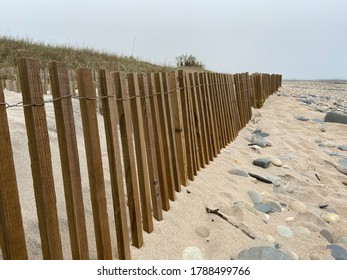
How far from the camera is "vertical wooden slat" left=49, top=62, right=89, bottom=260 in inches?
63.6

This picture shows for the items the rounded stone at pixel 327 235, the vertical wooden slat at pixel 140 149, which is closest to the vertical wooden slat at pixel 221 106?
the rounded stone at pixel 327 235

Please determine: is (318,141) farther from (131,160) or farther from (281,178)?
(131,160)

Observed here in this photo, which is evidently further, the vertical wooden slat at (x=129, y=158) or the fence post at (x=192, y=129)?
the fence post at (x=192, y=129)

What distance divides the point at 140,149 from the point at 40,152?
936 millimetres

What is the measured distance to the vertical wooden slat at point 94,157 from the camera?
180 cm

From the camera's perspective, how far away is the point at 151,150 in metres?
2.54

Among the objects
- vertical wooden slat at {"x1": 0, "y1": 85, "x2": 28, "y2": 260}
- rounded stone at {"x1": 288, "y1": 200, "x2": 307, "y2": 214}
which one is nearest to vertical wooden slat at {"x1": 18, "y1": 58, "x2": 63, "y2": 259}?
vertical wooden slat at {"x1": 0, "y1": 85, "x2": 28, "y2": 260}

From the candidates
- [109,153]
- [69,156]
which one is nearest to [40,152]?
[69,156]

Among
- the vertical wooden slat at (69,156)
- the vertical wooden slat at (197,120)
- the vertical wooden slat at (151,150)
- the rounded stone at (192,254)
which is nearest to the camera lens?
the vertical wooden slat at (69,156)

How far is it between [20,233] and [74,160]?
1.42 ft

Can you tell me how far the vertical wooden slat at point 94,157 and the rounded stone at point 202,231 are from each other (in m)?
0.84

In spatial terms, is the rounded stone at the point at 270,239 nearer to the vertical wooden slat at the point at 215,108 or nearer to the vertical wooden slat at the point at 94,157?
the vertical wooden slat at the point at 94,157

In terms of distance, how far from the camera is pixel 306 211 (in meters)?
3.38
